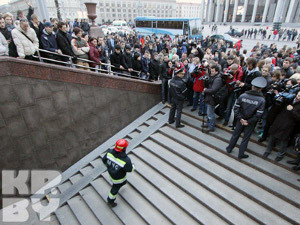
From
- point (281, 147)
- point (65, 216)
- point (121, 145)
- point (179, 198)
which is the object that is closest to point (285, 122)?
point (281, 147)

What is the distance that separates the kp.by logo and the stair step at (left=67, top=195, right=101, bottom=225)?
56 centimetres

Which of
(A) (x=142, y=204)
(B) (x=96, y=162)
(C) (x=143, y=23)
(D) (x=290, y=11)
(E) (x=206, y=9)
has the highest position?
(E) (x=206, y=9)

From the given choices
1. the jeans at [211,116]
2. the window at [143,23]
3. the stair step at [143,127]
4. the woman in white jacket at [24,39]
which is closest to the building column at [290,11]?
the window at [143,23]

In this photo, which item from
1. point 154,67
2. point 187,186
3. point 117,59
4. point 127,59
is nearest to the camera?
point 187,186

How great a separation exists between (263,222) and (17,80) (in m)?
7.20

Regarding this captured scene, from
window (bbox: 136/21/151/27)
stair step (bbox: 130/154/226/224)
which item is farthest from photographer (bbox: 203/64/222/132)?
window (bbox: 136/21/151/27)

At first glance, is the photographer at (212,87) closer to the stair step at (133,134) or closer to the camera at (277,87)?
the camera at (277,87)

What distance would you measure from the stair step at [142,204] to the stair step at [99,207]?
0.54 meters

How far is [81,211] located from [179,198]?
2.85 m

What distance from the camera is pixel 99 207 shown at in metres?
5.06

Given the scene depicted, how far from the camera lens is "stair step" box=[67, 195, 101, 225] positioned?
490 cm

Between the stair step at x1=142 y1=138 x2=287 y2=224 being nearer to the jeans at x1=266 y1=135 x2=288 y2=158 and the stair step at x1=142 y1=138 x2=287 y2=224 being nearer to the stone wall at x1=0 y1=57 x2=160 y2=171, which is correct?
the jeans at x1=266 y1=135 x2=288 y2=158

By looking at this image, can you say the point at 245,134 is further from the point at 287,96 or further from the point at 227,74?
the point at 227,74

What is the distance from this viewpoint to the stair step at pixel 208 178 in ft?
12.8
